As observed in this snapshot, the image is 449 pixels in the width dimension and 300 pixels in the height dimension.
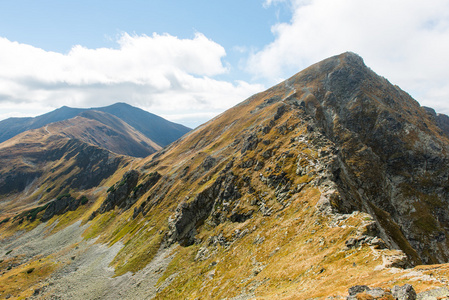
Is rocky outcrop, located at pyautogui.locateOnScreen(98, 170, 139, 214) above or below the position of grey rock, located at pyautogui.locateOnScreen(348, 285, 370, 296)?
below

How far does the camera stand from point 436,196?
4926 inches

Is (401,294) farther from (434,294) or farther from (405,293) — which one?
(434,294)

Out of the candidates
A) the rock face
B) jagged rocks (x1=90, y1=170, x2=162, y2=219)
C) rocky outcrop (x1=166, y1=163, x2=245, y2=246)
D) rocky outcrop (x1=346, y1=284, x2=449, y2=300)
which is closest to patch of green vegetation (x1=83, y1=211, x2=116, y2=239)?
jagged rocks (x1=90, y1=170, x2=162, y2=219)

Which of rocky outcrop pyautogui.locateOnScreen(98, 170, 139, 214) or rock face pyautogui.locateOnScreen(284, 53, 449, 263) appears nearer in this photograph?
rock face pyautogui.locateOnScreen(284, 53, 449, 263)

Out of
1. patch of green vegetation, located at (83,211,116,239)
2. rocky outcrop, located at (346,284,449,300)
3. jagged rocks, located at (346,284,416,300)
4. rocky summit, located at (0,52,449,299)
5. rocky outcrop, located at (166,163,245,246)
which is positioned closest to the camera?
rocky outcrop, located at (346,284,449,300)

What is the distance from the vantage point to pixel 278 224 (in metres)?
55.8

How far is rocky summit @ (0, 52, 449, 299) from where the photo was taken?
3288 cm

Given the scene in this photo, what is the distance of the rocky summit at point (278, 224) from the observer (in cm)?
3288

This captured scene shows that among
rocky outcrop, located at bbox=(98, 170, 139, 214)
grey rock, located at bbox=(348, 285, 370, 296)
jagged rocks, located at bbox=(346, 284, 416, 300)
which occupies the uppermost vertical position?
jagged rocks, located at bbox=(346, 284, 416, 300)

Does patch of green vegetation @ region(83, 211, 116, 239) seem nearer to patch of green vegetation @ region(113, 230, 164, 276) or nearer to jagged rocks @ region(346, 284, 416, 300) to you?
patch of green vegetation @ region(113, 230, 164, 276)

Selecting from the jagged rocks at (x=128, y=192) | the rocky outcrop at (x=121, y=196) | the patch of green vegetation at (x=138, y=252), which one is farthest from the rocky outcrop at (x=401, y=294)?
the rocky outcrop at (x=121, y=196)

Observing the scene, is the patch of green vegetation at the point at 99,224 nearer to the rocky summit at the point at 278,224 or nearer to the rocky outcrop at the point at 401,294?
the rocky summit at the point at 278,224

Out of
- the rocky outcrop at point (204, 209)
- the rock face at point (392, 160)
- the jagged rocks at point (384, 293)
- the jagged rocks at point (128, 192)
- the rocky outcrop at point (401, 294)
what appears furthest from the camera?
the jagged rocks at point (128, 192)

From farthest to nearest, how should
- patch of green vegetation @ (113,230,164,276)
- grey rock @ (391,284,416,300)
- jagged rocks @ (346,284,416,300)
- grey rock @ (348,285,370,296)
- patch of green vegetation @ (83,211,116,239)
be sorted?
patch of green vegetation @ (83,211,116,239) → patch of green vegetation @ (113,230,164,276) → grey rock @ (348,285,370,296) → jagged rocks @ (346,284,416,300) → grey rock @ (391,284,416,300)
